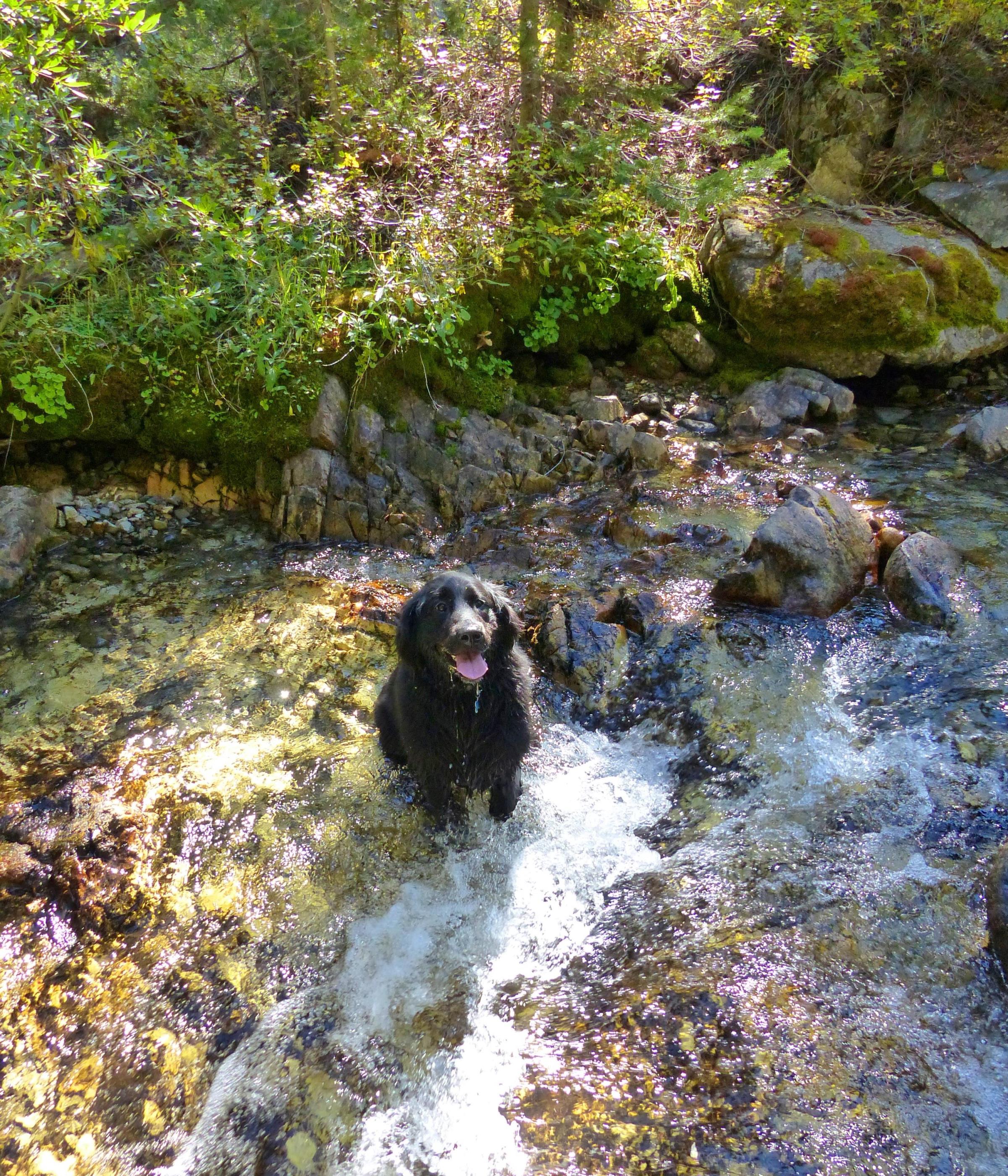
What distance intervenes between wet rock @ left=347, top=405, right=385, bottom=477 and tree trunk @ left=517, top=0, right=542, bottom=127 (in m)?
4.96

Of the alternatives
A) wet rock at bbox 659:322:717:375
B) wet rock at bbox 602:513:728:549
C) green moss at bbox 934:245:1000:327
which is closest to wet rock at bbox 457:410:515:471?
wet rock at bbox 602:513:728:549

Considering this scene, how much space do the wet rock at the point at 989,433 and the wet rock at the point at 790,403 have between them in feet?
4.52

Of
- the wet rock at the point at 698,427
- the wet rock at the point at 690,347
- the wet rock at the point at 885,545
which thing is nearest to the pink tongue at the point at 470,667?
the wet rock at the point at 885,545

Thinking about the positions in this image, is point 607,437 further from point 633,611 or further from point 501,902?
point 501,902

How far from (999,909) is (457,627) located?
110 inches

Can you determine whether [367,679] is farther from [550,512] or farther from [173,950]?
[550,512]

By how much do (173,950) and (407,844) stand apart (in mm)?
1298

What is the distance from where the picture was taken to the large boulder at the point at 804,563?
5.84m

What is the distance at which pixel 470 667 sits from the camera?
394 cm

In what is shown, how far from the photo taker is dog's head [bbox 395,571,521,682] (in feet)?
12.6

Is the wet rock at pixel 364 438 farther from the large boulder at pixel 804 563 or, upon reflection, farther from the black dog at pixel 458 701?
the large boulder at pixel 804 563

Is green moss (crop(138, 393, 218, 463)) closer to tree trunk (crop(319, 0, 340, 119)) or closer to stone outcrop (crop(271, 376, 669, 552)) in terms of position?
stone outcrop (crop(271, 376, 669, 552))

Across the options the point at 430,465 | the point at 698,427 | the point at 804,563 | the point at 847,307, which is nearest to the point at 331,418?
the point at 430,465

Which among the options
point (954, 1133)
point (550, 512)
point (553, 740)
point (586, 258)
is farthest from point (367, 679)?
point (586, 258)
